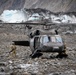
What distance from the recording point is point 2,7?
13738cm

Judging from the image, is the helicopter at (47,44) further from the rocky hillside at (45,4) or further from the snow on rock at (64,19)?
the rocky hillside at (45,4)

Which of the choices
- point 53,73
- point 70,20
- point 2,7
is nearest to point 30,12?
point 70,20

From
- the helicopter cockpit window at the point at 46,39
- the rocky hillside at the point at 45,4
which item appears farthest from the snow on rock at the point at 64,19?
the helicopter cockpit window at the point at 46,39

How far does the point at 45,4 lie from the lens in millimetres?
106125

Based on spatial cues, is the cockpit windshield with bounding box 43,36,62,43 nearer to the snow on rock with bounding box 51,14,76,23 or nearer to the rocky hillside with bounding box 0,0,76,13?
the snow on rock with bounding box 51,14,76,23

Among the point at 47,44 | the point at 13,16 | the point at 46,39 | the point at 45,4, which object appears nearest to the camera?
the point at 47,44

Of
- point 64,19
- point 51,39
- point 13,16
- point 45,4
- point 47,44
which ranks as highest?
point 45,4

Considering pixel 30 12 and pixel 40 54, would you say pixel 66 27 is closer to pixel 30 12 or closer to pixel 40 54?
pixel 30 12

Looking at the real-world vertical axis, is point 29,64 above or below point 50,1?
below

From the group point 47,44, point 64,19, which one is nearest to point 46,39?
point 47,44

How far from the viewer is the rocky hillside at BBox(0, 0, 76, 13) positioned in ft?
297

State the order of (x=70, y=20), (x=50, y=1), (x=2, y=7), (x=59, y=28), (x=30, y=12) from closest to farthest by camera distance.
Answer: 1. (x=59, y=28)
2. (x=70, y=20)
3. (x=30, y=12)
4. (x=50, y=1)
5. (x=2, y=7)

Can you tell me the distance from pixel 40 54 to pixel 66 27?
4034 centimetres

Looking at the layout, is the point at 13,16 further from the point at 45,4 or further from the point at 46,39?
the point at 46,39
